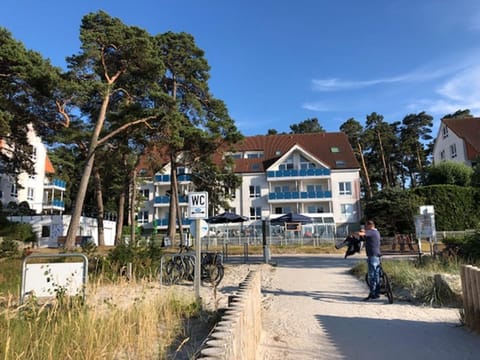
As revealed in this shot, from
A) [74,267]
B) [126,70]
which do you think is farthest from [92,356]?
[126,70]

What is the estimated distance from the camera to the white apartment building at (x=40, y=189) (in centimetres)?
4619

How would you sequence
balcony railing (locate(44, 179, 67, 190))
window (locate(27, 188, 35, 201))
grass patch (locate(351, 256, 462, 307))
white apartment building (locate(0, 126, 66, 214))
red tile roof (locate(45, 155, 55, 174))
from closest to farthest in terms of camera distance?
1. grass patch (locate(351, 256, 462, 307))
2. white apartment building (locate(0, 126, 66, 214))
3. window (locate(27, 188, 35, 201))
4. balcony railing (locate(44, 179, 67, 190))
5. red tile roof (locate(45, 155, 55, 174))

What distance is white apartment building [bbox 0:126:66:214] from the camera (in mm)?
46188

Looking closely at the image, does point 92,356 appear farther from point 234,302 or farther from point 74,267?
point 74,267

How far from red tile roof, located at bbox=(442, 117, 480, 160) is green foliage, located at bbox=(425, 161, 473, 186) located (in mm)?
6045

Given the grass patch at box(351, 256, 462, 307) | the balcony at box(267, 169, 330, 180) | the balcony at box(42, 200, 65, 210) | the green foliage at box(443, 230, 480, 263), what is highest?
the balcony at box(267, 169, 330, 180)

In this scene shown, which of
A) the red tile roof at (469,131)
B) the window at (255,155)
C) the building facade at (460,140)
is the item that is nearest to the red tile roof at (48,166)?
the window at (255,155)

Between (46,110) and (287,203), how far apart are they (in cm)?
3259

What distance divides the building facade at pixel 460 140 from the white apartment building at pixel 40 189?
163 feet

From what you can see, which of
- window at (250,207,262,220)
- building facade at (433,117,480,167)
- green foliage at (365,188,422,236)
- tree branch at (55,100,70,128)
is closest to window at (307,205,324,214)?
window at (250,207,262,220)

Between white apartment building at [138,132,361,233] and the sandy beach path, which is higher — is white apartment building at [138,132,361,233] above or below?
above

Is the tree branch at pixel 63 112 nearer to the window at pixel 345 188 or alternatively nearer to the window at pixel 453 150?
the window at pixel 345 188

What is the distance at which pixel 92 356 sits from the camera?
354cm

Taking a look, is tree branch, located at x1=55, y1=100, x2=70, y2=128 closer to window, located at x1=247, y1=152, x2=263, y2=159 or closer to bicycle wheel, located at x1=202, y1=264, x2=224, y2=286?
bicycle wheel, located at x1=202, y1=264, x2=224, y2=286
